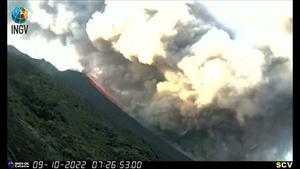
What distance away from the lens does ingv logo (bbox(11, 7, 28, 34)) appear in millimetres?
29859

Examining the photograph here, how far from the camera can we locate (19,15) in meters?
30.0

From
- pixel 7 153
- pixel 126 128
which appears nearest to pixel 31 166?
pixel 7 153

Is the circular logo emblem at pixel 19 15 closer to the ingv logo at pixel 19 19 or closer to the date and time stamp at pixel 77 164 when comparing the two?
the ingv logo at pixel 19 19

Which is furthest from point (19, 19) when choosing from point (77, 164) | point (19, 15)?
point (77, 164)

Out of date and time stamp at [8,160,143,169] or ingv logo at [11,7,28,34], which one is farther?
ingv logo at [11,7,28,34]

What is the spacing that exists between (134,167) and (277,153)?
9185 millimetres

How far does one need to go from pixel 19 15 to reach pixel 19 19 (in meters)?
0.25

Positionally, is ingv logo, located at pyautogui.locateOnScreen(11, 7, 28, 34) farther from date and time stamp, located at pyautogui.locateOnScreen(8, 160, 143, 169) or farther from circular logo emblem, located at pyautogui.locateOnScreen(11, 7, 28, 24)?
date and time stamp, located at pyautogui.locateOnScreen(8, 160, 143, 169)

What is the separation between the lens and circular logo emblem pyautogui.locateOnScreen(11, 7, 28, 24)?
29867 mm

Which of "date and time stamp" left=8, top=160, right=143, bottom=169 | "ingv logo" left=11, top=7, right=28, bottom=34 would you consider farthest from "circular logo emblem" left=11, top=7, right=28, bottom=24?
"date and time stamp" left=8, top=160, right=143, bottom=169

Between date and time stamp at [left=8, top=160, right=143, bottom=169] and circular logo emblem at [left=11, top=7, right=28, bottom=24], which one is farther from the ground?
circular logo emblem at [left=11, top=7, right=28, bottom=24]

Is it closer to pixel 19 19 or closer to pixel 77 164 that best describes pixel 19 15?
Result: pixel 19 19

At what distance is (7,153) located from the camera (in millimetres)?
27469
